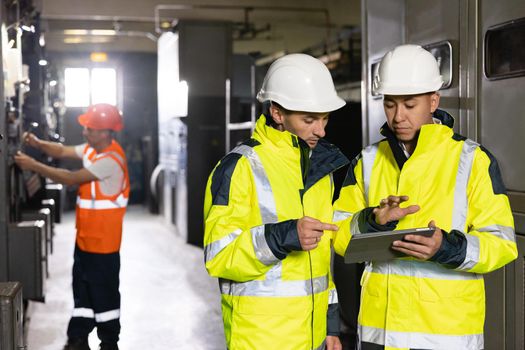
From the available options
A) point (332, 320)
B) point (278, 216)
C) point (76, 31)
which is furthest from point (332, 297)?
point (76, 31)

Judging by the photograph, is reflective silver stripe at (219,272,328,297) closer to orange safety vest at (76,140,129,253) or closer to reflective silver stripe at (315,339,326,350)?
reflective silver stripe at (315,339,326,350)

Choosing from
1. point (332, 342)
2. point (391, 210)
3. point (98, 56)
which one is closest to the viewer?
point (391, 210)

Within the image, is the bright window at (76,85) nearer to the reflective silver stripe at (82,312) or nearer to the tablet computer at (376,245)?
the reflective silver stripe at (82,312)

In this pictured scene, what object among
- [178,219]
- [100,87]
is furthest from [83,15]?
[100,87]

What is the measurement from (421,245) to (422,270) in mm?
220

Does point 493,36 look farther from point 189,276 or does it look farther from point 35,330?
point 189,276

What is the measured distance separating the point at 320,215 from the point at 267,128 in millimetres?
310

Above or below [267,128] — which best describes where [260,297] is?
below

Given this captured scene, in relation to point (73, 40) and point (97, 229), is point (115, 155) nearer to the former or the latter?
point (97, 229)

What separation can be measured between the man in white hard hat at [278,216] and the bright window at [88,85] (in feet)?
44.9

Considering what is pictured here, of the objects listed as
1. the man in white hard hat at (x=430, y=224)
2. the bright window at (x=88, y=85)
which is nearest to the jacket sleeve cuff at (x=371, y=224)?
the man in white hard hat at (x=430, y=224)

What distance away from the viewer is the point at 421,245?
6.93 feet

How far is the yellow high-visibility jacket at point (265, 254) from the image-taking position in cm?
209

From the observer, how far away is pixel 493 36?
10.7 ft
